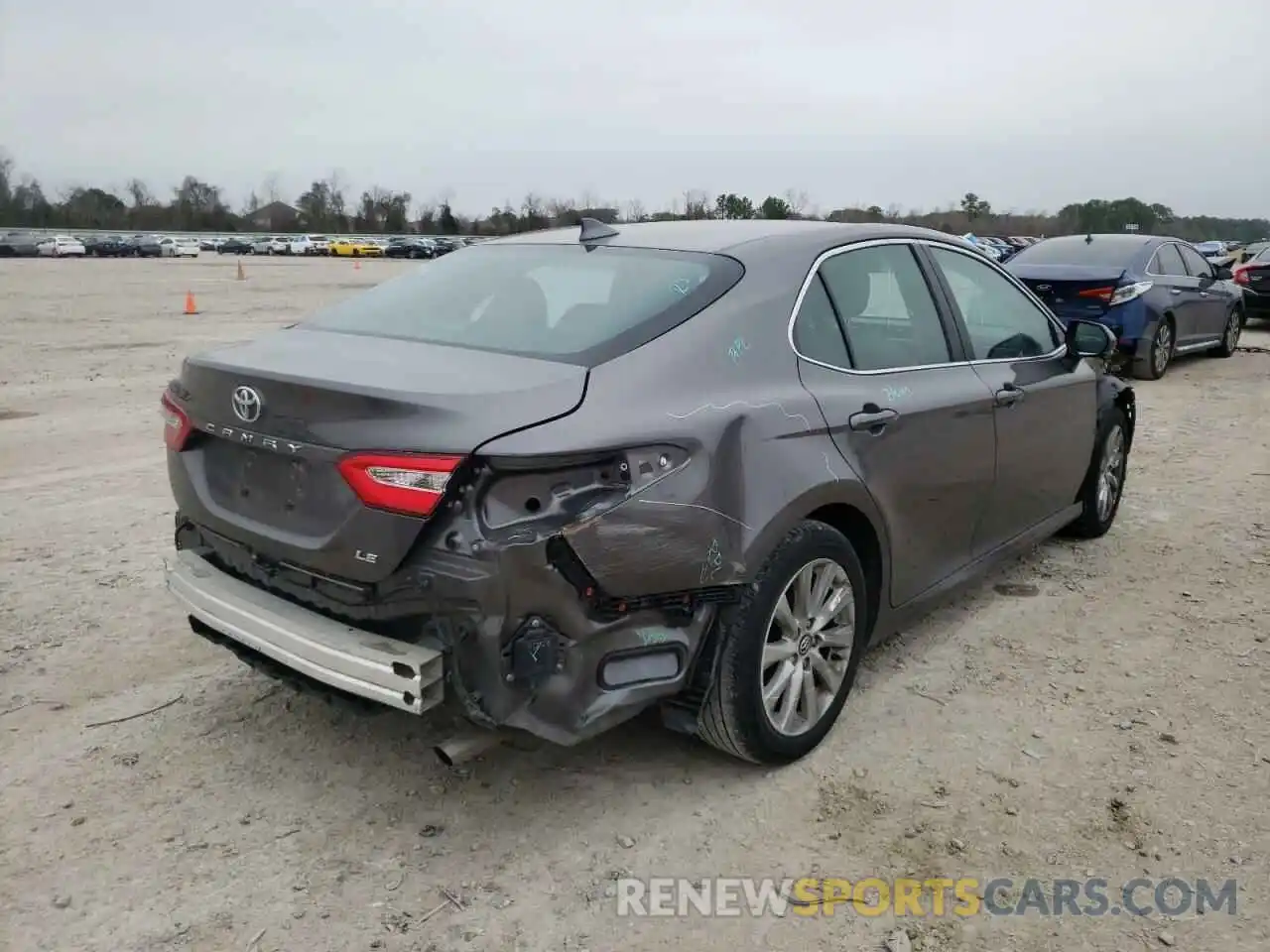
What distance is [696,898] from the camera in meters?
2.67

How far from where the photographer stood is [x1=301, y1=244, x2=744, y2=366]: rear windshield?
297 cm

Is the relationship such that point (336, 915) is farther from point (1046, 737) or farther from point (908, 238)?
point (908, 238)

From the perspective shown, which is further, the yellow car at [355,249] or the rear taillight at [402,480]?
the yellow car at [355,249]

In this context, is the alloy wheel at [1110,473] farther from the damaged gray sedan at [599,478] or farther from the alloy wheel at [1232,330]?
the alloy wheel at [1232,330]

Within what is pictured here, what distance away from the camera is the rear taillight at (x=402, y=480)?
248 centimetres

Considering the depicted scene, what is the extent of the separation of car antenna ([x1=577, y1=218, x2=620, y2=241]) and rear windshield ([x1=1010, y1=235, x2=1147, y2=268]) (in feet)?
28.3

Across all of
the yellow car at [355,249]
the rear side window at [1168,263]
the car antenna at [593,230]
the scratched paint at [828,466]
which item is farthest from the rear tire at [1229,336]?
the yellow car at [355,249]

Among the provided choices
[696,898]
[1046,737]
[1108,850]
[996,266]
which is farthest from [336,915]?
[996,266]

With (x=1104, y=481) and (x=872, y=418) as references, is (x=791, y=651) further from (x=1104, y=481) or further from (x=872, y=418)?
(x=1104, y=481)

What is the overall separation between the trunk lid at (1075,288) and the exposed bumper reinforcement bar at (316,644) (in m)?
9.53

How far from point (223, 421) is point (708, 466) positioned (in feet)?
4.62

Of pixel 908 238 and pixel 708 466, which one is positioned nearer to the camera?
pixel 708 466

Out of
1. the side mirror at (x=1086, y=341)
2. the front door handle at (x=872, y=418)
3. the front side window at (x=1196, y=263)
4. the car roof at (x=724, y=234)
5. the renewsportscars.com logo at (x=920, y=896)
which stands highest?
the car roof at (x=724, y=234)

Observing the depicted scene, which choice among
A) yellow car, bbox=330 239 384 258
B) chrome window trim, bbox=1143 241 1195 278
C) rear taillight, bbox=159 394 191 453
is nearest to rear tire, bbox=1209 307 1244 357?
chrome window trim, bbox=1143 241 1195 278
